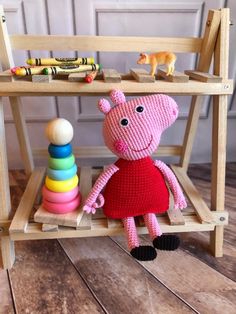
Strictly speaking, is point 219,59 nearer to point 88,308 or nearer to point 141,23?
point 141,23

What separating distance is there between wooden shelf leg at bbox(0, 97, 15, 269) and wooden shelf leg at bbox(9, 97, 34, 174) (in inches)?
6.8

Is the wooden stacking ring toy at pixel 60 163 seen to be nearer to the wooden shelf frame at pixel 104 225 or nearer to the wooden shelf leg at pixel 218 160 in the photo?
the wooden shelf frame at pixel 104 225

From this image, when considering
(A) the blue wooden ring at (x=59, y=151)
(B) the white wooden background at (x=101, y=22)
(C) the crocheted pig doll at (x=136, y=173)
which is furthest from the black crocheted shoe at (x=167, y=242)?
(B) the white wooden background at (x=101, y=22)

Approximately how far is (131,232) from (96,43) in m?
0.41

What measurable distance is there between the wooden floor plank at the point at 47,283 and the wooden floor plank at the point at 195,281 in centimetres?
16

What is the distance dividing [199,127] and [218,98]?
457 mm

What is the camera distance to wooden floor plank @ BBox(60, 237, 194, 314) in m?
0.59

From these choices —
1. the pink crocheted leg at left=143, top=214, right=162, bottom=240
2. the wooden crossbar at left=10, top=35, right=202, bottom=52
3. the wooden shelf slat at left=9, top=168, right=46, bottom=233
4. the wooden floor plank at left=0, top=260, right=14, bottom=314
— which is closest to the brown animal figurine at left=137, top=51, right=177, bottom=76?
the wooden crossbar at left=10, top=35, right=202, bottom=52

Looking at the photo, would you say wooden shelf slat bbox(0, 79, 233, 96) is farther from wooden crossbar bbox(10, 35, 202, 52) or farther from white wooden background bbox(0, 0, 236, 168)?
white wooden background bbox(0, 0, 236, 168)

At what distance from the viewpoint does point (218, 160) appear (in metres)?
0.67

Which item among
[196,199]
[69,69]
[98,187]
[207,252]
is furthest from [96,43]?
[207,252]

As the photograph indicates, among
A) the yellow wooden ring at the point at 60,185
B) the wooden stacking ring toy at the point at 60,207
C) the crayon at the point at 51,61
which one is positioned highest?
the crayon at the point at 51,61

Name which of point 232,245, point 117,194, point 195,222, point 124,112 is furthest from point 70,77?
point 232,245

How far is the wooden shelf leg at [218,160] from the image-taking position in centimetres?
65
